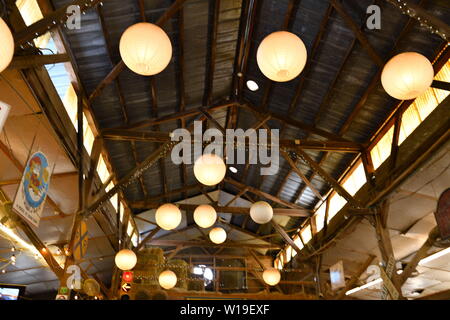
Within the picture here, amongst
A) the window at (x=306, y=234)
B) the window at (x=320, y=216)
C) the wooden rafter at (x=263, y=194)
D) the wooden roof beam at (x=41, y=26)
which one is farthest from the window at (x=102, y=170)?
the window at (x=306, y=234)

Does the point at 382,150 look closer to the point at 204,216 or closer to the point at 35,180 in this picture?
the point at 204,216

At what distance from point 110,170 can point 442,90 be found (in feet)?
24.1

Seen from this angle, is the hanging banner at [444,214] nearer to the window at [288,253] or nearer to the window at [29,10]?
the window at [29,10]

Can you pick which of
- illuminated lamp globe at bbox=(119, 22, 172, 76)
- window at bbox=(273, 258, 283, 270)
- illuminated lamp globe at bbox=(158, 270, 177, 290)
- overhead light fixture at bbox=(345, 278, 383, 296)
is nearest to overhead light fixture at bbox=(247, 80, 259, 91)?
illuminated lamp globe at bbox=(158, 270, 177, 290)

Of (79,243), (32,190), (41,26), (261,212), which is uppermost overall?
(41,26)

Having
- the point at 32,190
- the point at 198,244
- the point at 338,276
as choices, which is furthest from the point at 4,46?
the point at 198,244

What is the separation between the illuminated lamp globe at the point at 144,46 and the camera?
3406mm

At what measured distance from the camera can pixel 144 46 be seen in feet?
11.2

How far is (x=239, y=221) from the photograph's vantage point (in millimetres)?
15242

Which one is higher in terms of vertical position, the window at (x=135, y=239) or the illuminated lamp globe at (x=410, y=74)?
the window at (x=135, y=239)

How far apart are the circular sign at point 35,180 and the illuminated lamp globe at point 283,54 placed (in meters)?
2.74

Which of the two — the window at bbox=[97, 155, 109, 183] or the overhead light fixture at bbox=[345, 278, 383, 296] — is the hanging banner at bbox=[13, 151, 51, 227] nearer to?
the window at bbox=[97, 155, 109, 183]

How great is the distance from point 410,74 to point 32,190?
409cm
